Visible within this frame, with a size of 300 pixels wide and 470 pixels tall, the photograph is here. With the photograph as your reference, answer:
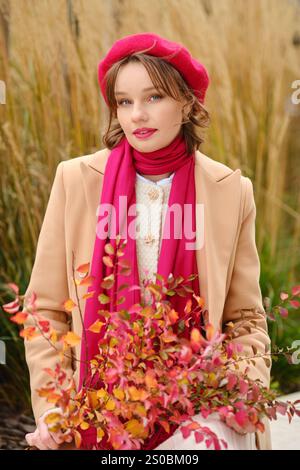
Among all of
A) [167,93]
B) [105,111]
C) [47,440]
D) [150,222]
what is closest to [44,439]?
[47,440]

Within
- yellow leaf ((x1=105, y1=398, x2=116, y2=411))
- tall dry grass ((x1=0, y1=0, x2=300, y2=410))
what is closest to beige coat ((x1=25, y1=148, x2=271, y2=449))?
yellow leaf ((x1=105, y1=398, x2=116, y2=411))

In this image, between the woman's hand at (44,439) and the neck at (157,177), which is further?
the neck at (157,177)

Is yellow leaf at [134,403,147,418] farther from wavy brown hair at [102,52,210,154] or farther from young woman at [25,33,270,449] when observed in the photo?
wavy brown hair at [102,52,210,154]

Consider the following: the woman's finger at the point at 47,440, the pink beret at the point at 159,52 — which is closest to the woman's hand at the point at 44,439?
the woman's finger at the point at 47,440

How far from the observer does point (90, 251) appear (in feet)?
5.97

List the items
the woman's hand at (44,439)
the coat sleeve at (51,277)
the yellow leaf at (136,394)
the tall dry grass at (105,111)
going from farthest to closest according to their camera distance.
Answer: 1. the tall dry grass at (105,111)
2. the coat sleeve at (51,277)
3. the woman's hand at (44,439)
4. the yellow leaf at (136,394)

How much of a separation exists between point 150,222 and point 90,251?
158 millimetres

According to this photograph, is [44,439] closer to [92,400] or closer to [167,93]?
[92,400]

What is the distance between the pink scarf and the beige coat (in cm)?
3

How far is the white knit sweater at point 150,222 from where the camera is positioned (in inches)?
71.9

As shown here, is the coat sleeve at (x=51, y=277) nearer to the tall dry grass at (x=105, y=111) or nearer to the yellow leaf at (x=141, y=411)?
the yellow leaf at (x=141, y=411)

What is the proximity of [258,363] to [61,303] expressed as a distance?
0.49 metres

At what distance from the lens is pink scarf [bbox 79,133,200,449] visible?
175 cm
